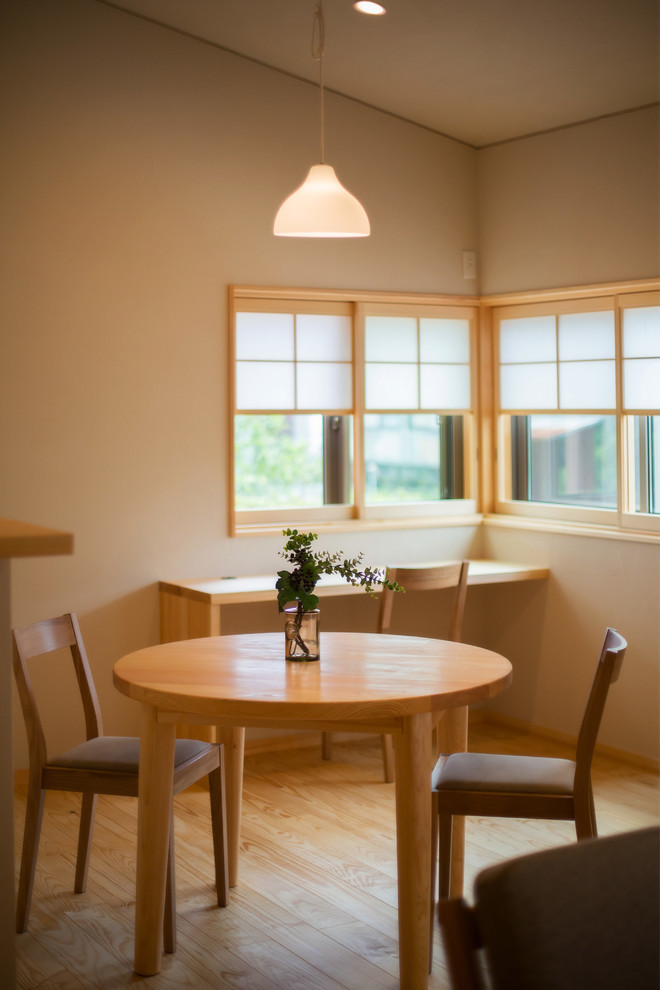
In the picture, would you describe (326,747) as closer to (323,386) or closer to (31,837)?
(323,386)

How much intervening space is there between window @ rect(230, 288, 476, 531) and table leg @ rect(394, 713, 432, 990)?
2327 millimetres

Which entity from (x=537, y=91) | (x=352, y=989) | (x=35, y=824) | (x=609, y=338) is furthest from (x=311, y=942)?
(x=537, y=91)

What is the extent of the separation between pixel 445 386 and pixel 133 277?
5.66 feet

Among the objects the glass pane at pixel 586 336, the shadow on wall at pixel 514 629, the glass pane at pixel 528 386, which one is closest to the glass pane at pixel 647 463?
the glass pane at pixel 586 336

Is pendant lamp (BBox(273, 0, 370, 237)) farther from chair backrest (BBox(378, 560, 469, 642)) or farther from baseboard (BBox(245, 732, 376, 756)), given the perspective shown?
baseboard (BBox(245, 732, 376, 756))

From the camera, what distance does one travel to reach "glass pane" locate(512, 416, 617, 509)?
4.84 metres

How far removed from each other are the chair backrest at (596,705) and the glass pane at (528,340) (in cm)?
266

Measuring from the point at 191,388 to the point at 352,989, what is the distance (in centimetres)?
270

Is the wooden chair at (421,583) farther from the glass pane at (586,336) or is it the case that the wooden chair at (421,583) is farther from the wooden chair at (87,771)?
the wooden chair at (87,771)

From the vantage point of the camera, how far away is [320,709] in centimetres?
251

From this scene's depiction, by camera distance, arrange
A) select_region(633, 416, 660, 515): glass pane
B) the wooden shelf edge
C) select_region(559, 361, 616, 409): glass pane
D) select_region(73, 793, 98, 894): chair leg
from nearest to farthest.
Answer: the wooden shelf edge, select_region(73, 793, 98, 894): chair leg, select_region(633, 416, 660, 515): glass pane, select_region(559, 361, 616, 409): glass pane

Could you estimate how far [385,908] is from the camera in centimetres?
313

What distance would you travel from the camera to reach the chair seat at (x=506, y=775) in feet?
8.81

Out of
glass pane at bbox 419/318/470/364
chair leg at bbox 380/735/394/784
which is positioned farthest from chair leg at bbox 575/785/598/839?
glass pane at bbox 419/318/470/364
